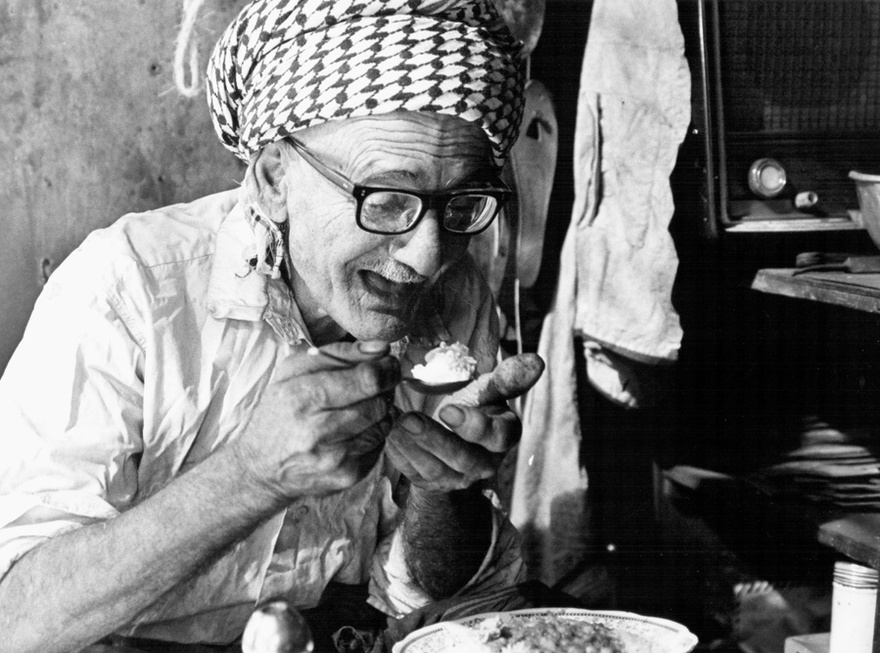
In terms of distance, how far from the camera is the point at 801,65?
2654 mm

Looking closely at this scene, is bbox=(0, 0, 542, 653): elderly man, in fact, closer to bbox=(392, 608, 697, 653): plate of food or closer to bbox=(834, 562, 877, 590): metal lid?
bbox=(392, 608, 697, 653): plate of food

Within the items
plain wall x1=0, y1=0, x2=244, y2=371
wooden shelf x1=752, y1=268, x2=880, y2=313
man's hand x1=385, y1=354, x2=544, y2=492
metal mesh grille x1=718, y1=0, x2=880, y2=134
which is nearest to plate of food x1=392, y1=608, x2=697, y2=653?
man's hand x1=385, y1=354, x2=544, y2=492

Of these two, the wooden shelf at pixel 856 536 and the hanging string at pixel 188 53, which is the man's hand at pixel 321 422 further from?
the wooden shelf at pixel 856 536

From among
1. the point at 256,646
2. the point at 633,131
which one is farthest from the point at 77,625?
the point at 633,131

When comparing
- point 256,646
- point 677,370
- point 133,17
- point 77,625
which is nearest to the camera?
point 256,646

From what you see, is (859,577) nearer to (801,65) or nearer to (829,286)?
(829,286)

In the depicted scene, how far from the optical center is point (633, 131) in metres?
2.49

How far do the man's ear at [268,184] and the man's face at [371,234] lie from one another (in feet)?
0.10

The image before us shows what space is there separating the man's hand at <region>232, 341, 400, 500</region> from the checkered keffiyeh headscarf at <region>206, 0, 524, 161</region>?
0.50 metres

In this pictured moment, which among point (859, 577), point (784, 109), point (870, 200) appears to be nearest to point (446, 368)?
point (859, 577)

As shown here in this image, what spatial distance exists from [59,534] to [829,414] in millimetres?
2369

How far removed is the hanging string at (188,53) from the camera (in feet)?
6.98

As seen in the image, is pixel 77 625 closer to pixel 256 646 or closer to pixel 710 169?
pixel 256 646

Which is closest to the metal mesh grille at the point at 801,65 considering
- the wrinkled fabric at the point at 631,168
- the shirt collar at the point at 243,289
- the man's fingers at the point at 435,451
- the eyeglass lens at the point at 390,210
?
the wrinkled fabric at the point at 631,168
